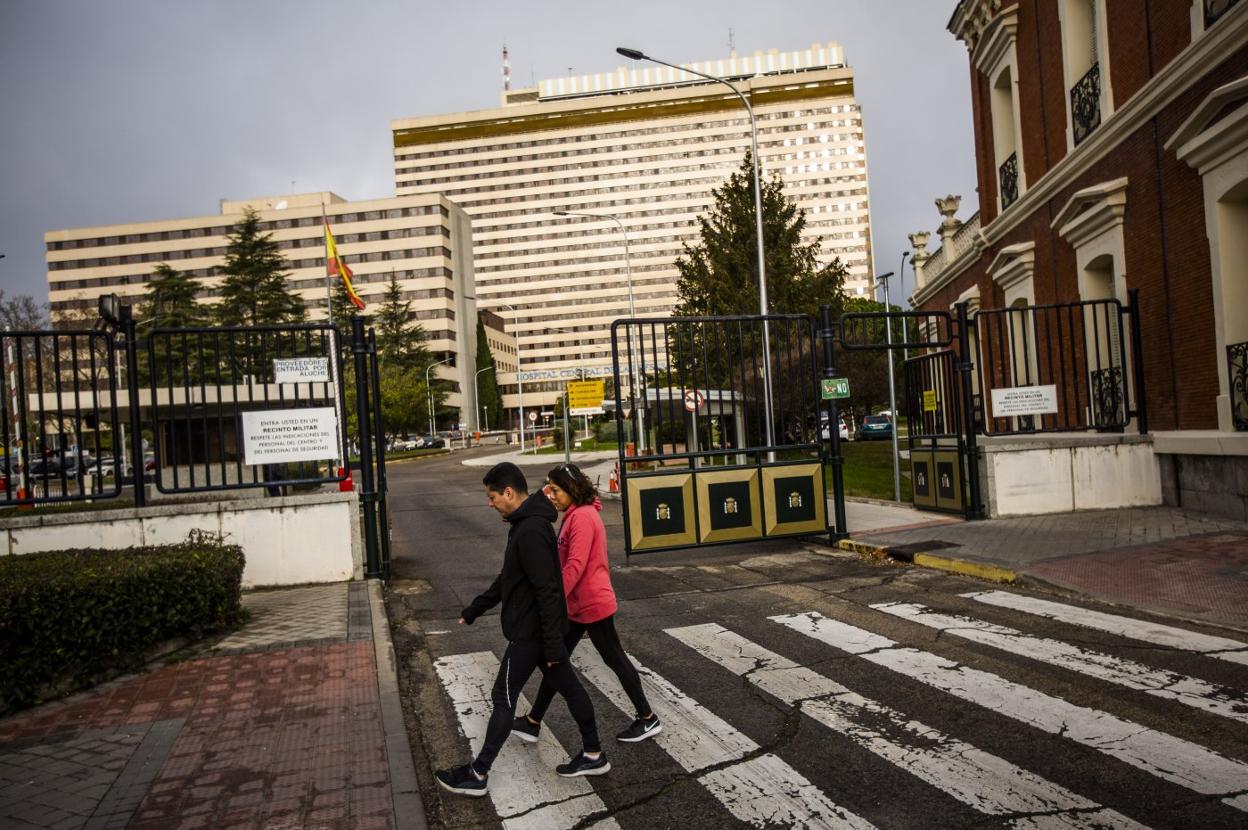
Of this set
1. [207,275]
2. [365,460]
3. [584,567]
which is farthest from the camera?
[207,275]

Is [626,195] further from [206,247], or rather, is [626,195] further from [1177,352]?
[1177,352]

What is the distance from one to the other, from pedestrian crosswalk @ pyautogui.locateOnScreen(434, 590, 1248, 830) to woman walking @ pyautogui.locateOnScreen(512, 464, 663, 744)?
346mm

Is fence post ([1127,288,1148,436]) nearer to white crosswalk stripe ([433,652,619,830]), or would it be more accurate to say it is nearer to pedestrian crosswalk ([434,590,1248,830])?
pedestrian crosswalk ([434,590,1248,830])

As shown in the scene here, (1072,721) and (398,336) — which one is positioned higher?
(398,336)

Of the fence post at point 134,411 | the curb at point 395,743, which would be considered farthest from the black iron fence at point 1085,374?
the fence post at point 134,411

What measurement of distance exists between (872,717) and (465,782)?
2366mm

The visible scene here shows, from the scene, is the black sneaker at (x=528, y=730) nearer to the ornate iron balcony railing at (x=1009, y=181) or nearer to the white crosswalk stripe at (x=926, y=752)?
the white crosswalk stripe at (x=926, y=752)

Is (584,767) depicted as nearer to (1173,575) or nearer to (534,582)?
(534,582)

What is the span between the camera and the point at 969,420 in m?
12.9

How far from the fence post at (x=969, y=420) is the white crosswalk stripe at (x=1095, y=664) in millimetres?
5536

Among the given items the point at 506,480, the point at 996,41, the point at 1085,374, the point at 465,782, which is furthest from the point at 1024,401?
the point at 465,782

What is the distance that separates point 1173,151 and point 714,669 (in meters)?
10.4

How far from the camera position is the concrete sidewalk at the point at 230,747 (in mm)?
4172

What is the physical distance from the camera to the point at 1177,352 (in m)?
12.6
